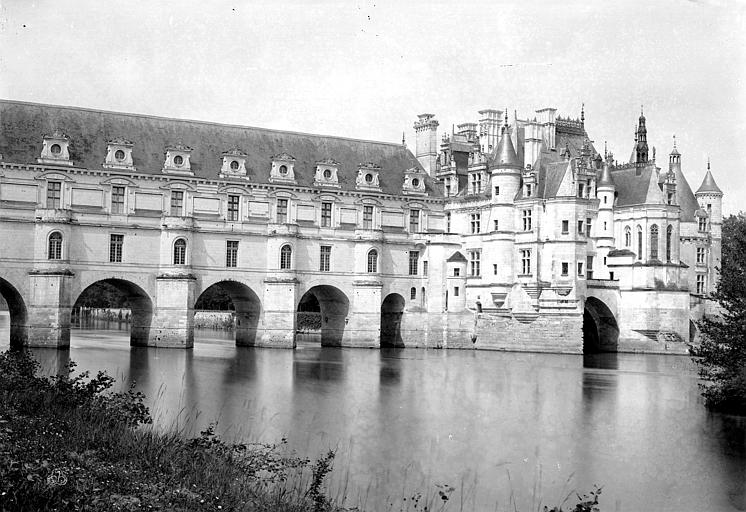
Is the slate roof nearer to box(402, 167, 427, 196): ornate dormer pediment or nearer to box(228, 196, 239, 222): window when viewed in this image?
box(402, 167, 427, 196): ornate dormer pediment

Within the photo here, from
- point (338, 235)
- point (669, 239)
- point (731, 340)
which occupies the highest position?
point (669, 239)

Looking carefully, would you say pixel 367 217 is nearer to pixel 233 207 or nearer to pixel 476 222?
pixel 476 222

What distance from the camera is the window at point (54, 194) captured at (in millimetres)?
44938

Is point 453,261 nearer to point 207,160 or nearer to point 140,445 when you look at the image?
point 207,160

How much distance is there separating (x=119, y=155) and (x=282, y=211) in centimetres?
858

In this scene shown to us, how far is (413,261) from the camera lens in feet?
178

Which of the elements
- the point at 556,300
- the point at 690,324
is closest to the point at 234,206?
the point at 556,300

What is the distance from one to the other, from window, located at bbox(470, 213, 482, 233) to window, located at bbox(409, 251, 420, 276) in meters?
3.37

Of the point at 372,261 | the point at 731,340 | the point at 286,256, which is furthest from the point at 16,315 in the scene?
the point at 731,340

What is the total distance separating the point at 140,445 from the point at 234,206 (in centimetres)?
3487

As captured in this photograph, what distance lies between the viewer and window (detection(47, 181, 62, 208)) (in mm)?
44938

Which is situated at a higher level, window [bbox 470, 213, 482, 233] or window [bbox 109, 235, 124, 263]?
window [bbox 470, 213, 482, 233]

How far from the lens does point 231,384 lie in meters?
32.4

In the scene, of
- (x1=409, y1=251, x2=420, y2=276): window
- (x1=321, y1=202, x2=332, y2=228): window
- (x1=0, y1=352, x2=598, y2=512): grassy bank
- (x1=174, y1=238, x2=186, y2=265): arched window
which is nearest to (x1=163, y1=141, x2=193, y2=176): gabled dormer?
(x1=174, y1=238, x2=186, y2=265): arched window
